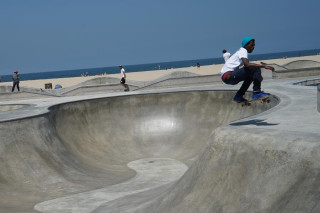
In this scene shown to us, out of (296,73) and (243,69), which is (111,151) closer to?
(243,69)

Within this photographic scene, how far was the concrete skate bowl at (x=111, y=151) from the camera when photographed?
12399mm

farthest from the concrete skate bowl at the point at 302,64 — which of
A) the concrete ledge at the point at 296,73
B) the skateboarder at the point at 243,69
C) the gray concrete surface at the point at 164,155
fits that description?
the skateboarder at the point at 243,69

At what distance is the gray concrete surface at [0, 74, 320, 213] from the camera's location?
6320 mm

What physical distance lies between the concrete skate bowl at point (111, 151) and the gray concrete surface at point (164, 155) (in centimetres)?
4

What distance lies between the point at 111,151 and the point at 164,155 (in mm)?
2249

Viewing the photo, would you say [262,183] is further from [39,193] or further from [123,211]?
[39,193]

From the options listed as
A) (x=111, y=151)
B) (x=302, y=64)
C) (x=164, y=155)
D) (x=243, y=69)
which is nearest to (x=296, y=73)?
(x=302, y=64)

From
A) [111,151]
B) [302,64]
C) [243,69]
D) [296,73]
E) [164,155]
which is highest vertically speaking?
[302,64]

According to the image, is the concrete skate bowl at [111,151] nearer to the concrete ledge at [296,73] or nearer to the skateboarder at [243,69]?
the skateboarder at [243,69]

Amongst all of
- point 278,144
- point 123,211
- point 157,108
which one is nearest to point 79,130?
point 157,108

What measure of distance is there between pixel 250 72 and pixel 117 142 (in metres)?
11.5

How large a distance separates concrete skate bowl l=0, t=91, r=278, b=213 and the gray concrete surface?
4 cm

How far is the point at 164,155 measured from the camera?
18.6 meters

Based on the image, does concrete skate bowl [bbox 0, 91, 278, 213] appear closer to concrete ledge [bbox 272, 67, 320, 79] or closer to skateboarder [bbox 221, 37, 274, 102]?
skateboarder [bbox 221, 37, 274, 102]
